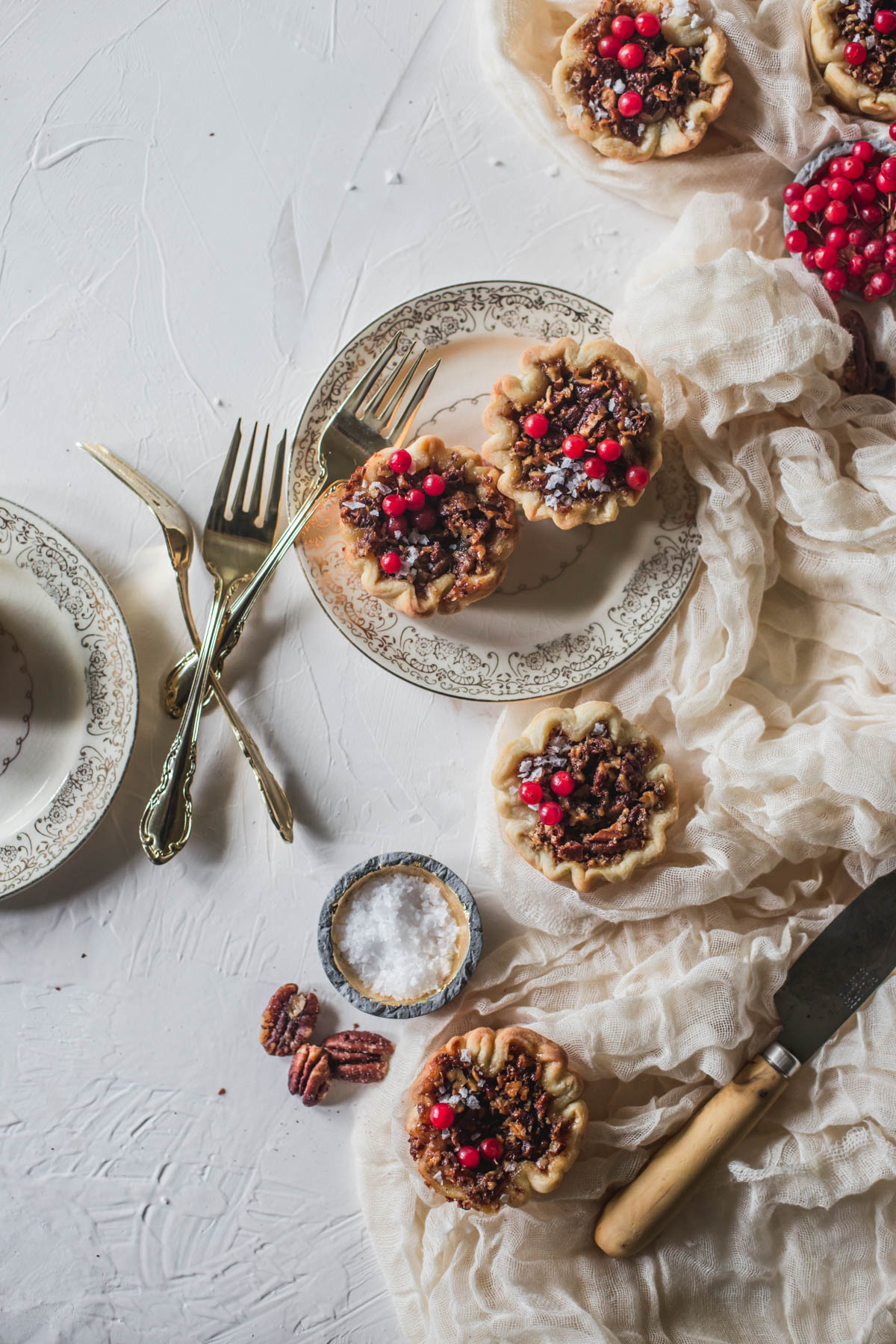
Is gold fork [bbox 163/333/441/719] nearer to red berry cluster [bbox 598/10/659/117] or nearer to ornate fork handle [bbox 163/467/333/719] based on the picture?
ornate fork handle [bbox 163/467/333/719]

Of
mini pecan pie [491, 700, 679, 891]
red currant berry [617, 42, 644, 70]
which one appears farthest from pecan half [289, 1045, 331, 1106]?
red currant berry [617, 42, 644, 70]

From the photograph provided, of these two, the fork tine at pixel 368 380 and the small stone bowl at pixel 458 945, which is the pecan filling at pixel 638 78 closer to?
the fork tine at pixel 368 380

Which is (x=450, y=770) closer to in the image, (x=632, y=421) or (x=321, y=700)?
(x=321, y=700)

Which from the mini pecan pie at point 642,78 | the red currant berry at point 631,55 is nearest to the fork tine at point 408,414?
the mini pecan pie at point 642,78

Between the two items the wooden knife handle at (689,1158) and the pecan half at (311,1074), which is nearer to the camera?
the wooden knife handle at (689,1158)

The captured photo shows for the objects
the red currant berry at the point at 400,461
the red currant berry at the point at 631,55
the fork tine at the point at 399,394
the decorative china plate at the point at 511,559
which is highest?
the red currant berry at the point at 631,55

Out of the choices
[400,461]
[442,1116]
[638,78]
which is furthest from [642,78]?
[442,1116]

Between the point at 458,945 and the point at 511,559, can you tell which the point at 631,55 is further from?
the point at 458,945
